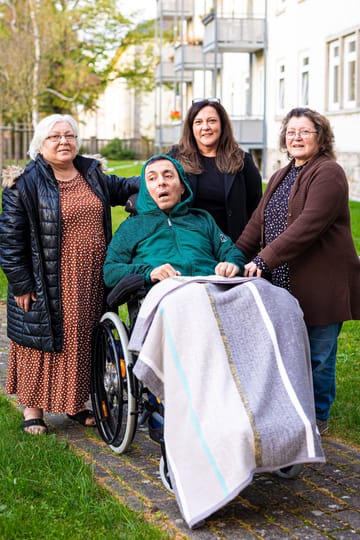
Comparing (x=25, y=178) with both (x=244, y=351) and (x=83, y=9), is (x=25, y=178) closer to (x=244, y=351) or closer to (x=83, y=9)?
(x=244, y=351)

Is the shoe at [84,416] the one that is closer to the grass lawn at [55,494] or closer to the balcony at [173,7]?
the grass lawn at [55,494]

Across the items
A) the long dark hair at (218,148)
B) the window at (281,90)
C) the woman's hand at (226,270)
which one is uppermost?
the window at (281,90)

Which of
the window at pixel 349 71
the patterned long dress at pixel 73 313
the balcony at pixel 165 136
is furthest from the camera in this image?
the balcony at pixel 165 136

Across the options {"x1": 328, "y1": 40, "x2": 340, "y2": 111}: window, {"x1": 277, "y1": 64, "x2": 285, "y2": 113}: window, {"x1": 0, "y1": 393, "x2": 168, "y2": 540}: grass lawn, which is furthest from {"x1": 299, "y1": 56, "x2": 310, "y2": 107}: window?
{"x1": 0, "y1": 393, "x2": 168, "y2": 540}: grass lawn

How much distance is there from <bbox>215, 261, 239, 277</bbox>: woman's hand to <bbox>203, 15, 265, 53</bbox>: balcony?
25.6 metres

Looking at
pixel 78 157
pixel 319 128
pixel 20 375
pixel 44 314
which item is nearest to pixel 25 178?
pixel 78 157

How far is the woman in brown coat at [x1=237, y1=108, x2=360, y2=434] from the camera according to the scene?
4766mm

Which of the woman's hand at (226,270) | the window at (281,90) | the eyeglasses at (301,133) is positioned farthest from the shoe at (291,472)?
the window at (281,90)

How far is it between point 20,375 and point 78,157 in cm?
132

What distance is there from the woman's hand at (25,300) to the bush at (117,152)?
4684 cm

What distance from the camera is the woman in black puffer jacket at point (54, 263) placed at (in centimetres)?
507

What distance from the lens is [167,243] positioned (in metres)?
4.74

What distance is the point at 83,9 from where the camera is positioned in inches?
1838

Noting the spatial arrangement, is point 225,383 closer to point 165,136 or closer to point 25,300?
point 25,300
